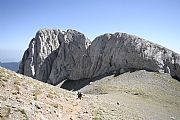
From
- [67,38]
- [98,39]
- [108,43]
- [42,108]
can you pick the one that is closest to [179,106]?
[42,108]

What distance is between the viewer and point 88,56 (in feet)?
334

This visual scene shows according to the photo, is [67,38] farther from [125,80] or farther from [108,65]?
[125,80]

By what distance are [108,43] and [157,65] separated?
1016 inches

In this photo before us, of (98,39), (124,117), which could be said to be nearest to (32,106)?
(124,117)

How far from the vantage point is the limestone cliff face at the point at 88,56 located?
76.5m

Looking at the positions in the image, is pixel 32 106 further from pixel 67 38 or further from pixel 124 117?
pixel 67 38

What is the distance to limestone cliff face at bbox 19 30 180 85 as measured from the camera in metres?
76.5

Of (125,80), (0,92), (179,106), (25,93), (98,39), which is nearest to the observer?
(0,92)

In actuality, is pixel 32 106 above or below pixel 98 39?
below

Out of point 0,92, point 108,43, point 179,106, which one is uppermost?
point 108,43

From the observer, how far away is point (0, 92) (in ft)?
74.8

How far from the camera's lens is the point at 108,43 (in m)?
93.9

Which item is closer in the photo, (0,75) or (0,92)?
(0,92)

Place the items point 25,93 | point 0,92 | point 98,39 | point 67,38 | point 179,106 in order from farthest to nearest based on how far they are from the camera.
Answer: point 67,38
point 98,39
point 179,106
point 25,93
point 0,92
